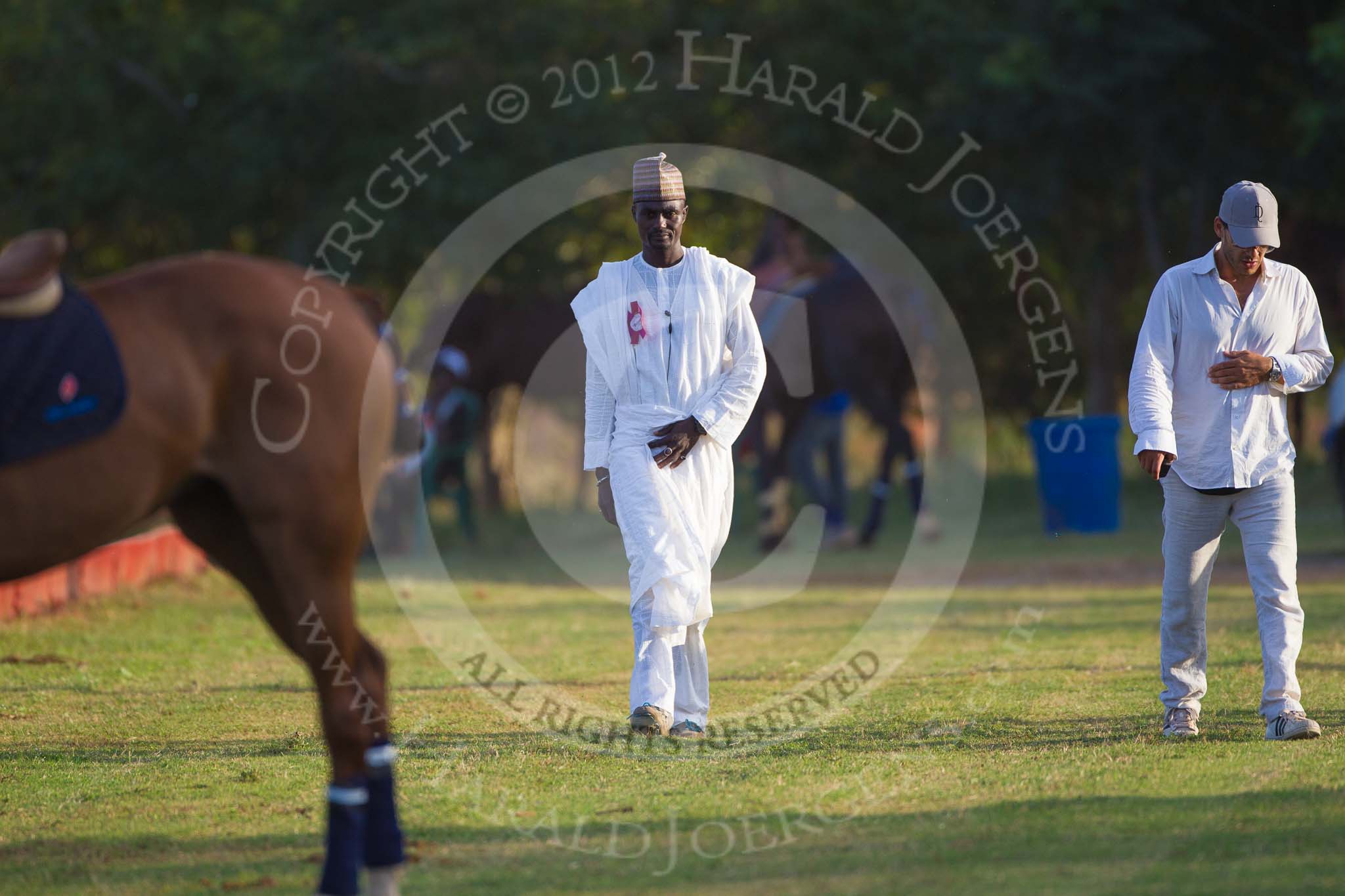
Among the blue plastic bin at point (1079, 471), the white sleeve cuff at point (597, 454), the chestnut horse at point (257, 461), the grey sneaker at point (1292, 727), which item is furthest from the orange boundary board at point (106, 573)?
the blue plastic bin at point (1079, 471)

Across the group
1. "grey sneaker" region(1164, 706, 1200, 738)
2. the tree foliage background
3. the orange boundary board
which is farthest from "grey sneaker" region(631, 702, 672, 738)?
the tree foliage background

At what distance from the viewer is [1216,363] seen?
6.18m

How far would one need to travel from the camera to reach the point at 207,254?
4691mm

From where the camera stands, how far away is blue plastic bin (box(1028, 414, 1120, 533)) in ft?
45.9

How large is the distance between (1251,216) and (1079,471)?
8.77m

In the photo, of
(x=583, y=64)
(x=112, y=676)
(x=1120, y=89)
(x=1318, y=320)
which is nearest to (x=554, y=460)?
(x=583, y=64)

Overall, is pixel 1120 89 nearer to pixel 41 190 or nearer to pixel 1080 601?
pixel 1080 601

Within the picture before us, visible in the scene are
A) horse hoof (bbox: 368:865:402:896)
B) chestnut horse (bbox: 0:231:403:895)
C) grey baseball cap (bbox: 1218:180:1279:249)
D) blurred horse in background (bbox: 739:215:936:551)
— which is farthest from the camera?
blurred horse in background (bbox: 739:215:936:551)

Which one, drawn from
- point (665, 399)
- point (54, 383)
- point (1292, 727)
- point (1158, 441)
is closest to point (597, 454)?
point (665, 399)

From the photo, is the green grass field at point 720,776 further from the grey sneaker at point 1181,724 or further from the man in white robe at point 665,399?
the man in white robe at point 665,399

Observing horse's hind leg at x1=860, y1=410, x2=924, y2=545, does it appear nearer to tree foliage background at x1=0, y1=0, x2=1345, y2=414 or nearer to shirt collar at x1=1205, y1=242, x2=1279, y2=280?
tree foliage background at x1=0, y1=0, x2=1345, y2=414

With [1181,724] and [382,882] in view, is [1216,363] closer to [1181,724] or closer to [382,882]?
[1181,724]

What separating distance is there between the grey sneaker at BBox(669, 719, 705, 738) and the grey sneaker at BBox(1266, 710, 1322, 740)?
2.30 m

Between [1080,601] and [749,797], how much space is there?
629 cm
